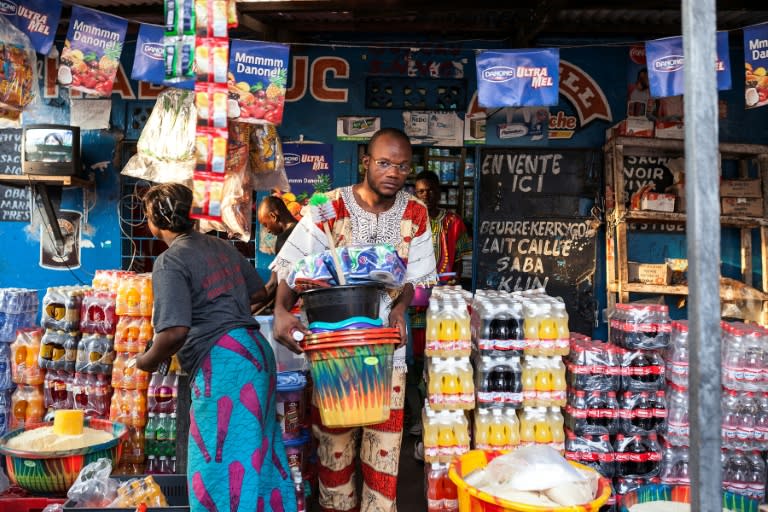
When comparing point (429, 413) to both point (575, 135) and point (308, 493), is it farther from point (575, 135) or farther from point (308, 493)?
point (575, 135)

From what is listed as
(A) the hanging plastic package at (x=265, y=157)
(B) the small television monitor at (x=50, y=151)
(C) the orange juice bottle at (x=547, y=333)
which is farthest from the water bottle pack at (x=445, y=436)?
(B) the small television monitor at (x=50, y=151)

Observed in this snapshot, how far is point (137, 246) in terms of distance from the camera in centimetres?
730

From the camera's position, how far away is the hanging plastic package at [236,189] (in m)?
4.92

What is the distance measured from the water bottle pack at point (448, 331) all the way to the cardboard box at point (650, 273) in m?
3.11

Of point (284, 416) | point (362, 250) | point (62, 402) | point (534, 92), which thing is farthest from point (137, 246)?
point (362, 250)

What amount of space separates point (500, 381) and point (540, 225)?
125 inches

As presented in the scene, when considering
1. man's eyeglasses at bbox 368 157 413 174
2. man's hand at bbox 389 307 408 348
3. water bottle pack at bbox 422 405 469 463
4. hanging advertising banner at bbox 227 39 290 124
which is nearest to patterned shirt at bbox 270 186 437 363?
man's hand at bbox 389 307 408 348

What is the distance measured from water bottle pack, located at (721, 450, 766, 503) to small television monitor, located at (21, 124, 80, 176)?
641 cm

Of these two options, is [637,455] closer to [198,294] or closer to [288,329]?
[288,329]

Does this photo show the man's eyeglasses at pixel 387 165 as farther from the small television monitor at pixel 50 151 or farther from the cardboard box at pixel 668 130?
the small television monitor at pixel 50 151

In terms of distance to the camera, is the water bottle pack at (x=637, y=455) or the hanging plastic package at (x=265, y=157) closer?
the water bottle pack at (x=637, y=455)

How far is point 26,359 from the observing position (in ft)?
16.8

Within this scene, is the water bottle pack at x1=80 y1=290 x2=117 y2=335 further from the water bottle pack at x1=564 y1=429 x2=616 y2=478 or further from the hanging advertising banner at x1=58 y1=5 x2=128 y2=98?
the water bottle pack at x1=564 y1=429 x2=616 y2=478

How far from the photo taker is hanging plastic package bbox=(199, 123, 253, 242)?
4.92 meters
